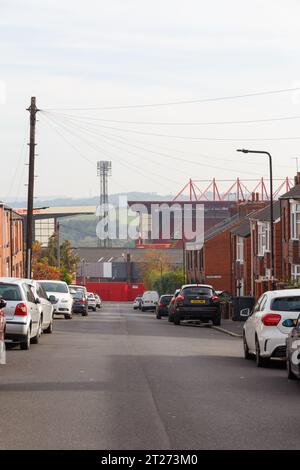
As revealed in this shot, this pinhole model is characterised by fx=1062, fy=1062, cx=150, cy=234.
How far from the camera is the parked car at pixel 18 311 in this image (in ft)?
76.9

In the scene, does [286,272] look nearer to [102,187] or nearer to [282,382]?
[282,382]

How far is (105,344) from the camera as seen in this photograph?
26703 millimetres

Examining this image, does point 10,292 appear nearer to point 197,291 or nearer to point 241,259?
point 197,291

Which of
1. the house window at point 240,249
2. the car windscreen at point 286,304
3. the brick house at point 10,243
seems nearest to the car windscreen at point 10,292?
the car windscreen at point 286,304

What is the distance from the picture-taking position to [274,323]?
63.6 ft

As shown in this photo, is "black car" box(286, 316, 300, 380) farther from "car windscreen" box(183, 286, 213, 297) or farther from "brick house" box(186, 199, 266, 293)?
"brick house" box(186, 199, 266, 293)

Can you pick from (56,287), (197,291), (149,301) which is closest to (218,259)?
→ (149,301)

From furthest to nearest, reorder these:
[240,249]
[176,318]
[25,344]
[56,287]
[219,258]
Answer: [219,258] < [240,249] < [56,287] < [176,318] < [25,344]

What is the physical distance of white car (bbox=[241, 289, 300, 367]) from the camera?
19.2m

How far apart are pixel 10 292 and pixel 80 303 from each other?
32370 millimetres

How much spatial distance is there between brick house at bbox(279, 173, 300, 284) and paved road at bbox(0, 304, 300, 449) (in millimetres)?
28805

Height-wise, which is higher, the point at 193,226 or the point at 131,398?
the point at 193,226

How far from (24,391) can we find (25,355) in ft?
23.3
